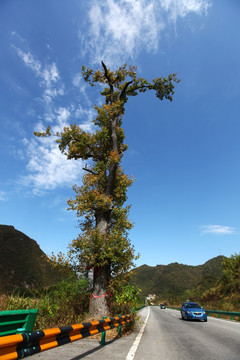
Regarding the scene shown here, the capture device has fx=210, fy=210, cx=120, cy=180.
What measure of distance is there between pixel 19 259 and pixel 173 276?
115164mm

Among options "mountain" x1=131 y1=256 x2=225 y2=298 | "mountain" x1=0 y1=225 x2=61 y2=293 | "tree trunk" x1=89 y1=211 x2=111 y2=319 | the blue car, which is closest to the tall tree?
"tree trunk" x1=89 y1=211 x2=111 y2=319

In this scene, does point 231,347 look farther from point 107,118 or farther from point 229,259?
point 229,259

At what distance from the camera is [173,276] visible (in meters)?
145

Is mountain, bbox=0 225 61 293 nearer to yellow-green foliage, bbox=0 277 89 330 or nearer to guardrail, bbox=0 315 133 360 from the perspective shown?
yellow-green foliage, bbox=0 277 89 330

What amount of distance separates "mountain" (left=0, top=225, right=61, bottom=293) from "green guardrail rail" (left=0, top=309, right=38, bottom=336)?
4373cm

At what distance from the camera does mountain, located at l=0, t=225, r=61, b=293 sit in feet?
164

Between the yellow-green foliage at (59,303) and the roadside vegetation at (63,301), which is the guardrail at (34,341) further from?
the roadside vegetation at (63,301)

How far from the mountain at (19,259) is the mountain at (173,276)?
6207cm

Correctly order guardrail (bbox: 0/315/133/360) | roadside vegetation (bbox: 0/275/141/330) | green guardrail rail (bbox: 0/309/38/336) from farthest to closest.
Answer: roadside vegetation (bbox: 0/275/141/330) < green guardrail rail (bbox: 0/309/38/336) < guardrail (bbox: 0/315/133/360)

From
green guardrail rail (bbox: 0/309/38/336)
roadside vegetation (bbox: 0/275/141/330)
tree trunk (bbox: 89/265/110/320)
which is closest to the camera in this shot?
green guardrail rail (bbox: 0/309/38/336)

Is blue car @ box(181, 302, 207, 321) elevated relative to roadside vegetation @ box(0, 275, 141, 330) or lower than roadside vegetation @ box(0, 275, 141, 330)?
lower

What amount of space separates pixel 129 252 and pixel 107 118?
8139 millimetres

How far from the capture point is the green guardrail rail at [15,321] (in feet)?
10.8

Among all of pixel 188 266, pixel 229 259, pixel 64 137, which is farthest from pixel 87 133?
pixel 188 266
